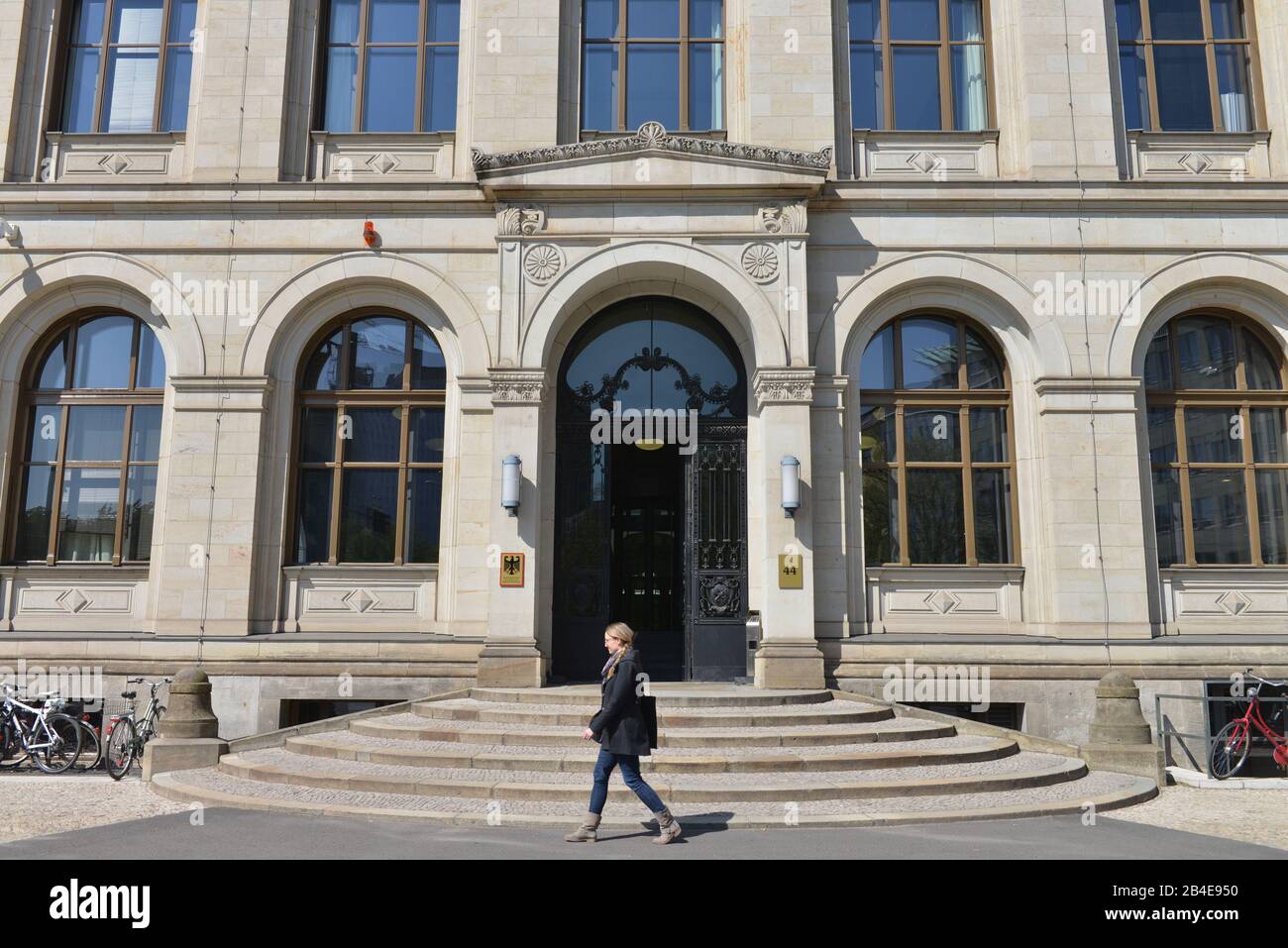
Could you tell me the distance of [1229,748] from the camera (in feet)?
39.9

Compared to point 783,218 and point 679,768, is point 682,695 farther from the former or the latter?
point 783,218

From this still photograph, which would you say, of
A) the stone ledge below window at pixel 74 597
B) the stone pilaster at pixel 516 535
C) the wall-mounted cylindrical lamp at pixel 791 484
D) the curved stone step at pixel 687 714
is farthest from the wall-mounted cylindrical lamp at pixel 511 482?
the stone ledge below window at pixel 74 597

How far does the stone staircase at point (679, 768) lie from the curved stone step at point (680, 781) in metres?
0.02

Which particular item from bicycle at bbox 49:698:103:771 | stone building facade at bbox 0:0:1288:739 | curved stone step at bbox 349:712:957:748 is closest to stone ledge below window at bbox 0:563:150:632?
stone building facade at bbox 0:0:1288:739

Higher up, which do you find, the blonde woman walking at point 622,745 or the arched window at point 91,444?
the arched window at point 91,444

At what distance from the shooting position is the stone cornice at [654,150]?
14633mm

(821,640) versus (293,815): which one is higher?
(821,640)

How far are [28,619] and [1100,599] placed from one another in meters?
16.9

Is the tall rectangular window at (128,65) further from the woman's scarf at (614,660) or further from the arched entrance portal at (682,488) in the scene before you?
the woman's scarf at (614,660)

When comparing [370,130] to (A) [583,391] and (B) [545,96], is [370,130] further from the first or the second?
(A) [583,391]

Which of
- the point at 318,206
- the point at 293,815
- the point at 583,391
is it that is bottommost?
the point at 293,815

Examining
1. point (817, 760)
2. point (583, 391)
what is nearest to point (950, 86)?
point (583, 391)

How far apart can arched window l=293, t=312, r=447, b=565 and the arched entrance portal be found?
217 cm

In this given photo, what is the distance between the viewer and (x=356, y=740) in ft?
38.4
